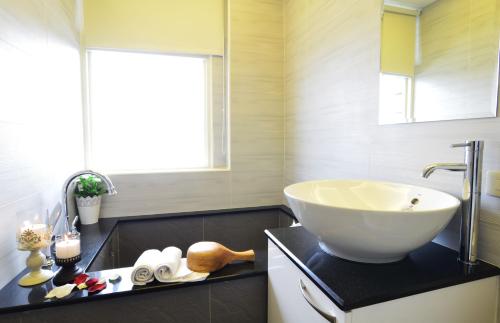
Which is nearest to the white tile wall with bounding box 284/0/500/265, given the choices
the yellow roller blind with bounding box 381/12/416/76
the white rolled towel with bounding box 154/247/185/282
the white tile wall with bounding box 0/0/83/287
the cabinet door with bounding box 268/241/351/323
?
the yellow roller blind with bounding box 381/12/416/76

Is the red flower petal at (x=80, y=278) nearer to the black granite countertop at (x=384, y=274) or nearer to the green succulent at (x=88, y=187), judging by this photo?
the green succulent at (x=88, y=187)

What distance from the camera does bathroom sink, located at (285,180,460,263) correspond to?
0.70 meters

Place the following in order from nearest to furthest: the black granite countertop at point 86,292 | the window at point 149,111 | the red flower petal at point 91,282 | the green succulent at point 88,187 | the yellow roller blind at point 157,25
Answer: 1. the black granite countertop at point 86,292
2. the red flower petal at point 91,282
3. the green succulent at point 88,187
4. the yellow roller blind at point 157,25
5. the window at point 149,111

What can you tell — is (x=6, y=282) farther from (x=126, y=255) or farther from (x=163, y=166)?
(x=163, y=166)

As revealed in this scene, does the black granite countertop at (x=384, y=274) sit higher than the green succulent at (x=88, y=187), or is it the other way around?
the green succulent at (x=88, y=187)

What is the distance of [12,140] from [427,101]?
166 centimetres

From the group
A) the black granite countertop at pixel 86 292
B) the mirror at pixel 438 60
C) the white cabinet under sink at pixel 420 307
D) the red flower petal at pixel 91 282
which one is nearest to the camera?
the white cabinet under sink at pixel 420 307

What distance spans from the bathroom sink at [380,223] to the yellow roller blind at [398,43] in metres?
0.51

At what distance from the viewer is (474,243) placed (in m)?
0.80

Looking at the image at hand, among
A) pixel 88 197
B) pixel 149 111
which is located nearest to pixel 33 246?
pixel 88 197

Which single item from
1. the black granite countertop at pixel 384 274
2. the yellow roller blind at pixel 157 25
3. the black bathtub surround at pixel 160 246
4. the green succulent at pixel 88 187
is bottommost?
the black bathtub surround at pixel 160 246

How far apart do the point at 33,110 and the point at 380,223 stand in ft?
5.04

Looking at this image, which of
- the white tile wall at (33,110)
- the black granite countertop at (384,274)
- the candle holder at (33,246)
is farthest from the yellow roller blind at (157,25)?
the black granite countertop at (384,274)

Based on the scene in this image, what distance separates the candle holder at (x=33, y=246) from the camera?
1.06 m
